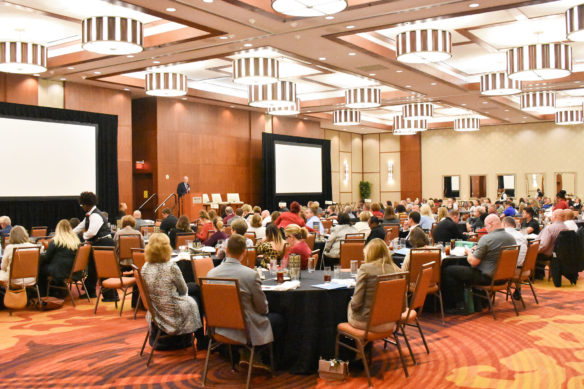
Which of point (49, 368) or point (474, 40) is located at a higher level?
point (474, 40)

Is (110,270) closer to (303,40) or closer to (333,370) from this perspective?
(333,370)

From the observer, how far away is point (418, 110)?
18547mm

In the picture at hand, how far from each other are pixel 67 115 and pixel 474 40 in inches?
388

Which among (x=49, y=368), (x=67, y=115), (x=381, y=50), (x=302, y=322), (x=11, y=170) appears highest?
(x=381, y=50)

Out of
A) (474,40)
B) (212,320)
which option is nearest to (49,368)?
(212,320)

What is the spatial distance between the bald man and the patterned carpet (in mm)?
475

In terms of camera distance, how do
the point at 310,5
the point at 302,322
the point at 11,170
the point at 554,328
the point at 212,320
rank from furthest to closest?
the point at 11,170, the point at 310,5, the point at 554,328, the point at 302,322, the point at 212,320

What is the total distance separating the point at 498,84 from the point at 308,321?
10742mm

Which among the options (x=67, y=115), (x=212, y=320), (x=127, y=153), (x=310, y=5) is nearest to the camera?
(x=212, y=320)

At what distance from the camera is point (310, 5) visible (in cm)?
741

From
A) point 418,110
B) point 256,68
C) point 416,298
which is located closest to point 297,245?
point 416,298

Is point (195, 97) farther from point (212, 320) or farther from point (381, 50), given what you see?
point (212, 320)

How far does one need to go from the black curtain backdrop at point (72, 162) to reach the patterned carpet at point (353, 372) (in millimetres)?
7025

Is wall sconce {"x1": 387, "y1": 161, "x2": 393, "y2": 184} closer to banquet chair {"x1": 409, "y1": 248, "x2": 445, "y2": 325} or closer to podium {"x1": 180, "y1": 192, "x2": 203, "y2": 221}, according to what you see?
podium {"x1": 180, "y1": 192, "x2": 203, "y2": 221}
